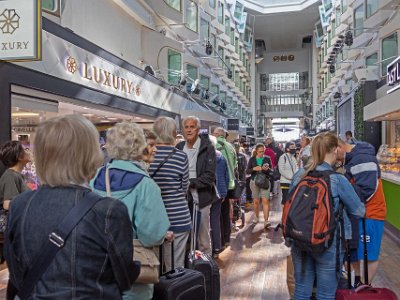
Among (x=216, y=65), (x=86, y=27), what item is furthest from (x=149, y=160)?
(x=216, y=65)

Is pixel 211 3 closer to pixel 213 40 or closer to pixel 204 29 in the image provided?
pixel 213 40

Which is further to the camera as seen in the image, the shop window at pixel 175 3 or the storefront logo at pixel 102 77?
the shop window at pixel 175 3

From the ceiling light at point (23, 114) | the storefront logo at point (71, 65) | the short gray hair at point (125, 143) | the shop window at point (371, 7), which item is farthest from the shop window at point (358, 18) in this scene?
the short gray hair at point (125, 143)

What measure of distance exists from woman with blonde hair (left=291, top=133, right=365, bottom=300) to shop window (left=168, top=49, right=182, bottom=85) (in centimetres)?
1372

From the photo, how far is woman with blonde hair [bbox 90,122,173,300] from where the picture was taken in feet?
7.33

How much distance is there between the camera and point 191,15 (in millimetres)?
19266

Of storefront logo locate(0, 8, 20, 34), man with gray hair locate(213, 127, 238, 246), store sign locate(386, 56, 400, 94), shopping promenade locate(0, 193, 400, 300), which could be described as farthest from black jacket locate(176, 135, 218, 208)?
store sign locate(386, 56, 400, 94)

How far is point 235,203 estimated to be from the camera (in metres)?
8.48

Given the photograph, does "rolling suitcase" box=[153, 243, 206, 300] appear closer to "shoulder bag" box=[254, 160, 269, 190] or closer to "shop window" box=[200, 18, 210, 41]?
"shoulder bag" box=[254, 160, 269, 190]

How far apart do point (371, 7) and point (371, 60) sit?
6.44 ft

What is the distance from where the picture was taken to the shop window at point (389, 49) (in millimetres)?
14484

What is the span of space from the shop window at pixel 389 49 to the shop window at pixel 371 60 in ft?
4.44

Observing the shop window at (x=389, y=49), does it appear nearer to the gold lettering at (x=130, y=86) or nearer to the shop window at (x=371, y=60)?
the shop window at (x=371, y=60)

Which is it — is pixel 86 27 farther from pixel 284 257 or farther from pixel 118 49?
pixel 284 257
